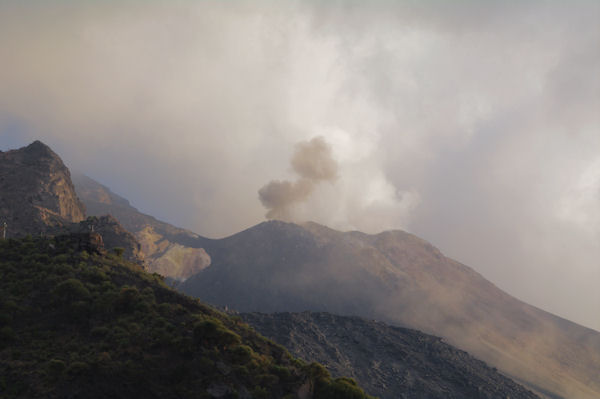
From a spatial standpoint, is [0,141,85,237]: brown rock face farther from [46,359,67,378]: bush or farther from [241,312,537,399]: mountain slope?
[46,359,67,378]: bush

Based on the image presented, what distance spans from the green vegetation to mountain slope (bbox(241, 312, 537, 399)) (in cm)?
6074

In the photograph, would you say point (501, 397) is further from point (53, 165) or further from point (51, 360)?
point (53, 165)

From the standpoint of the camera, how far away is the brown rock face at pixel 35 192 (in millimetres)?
94938

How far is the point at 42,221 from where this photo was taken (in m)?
96.2

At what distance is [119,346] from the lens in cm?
3106

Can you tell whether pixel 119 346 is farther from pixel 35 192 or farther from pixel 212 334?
pixel 35 192

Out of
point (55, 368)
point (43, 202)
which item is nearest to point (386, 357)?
point (55, 368)

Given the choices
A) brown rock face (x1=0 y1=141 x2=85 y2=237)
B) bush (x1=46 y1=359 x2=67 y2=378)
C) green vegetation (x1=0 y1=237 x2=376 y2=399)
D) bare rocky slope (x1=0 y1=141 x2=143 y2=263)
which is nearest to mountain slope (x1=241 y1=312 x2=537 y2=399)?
bare rocky slope (x1=0 y1=141 x2=143 y2=263)

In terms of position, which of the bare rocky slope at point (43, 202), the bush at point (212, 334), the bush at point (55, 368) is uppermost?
the bare rocky slope at point (43, 202)

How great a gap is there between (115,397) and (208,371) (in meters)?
7.26

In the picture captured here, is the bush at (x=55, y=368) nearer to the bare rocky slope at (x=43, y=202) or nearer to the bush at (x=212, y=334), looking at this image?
the bush at (x=212, y=334)

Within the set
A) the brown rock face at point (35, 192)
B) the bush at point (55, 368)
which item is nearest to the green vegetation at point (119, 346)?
the bush at point (55, 368)

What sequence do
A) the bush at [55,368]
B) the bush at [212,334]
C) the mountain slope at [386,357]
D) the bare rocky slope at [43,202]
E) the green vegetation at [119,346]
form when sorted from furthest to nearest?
the mountain slope at [386,357], the bare rocky slope at [43,202], the bush at [212,334], the green vegetation at [119,346], the bush at [55,368]

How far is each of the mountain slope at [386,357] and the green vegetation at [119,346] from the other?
60.7 m
